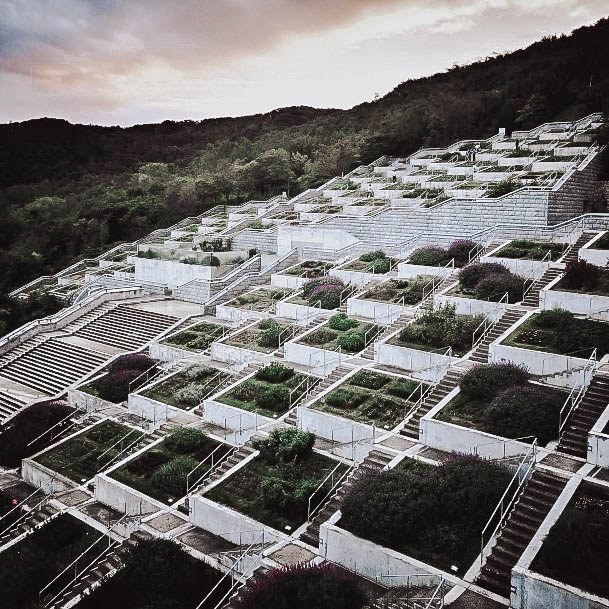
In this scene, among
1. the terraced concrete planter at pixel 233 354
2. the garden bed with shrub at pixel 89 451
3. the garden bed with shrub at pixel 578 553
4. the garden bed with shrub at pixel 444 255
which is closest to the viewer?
Result: the garden bed with shrub at pixel 578 553

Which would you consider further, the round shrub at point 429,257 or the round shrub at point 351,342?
the round shrub at point 429,257

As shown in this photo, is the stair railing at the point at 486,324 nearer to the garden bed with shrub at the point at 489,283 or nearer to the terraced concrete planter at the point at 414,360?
the garden bed with shrub at the point at 489,283

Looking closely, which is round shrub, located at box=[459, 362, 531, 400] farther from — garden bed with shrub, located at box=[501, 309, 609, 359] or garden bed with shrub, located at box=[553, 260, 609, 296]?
garden bed with shrub, located at box=[553, 260, 609, 296]

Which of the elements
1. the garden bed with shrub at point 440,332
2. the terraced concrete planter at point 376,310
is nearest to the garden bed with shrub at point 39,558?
the garden bed with shrub at point 440,332

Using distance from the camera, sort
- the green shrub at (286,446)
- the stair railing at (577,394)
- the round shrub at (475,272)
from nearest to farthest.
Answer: the stair railing at (577,394) → the green shrub at (286,446) → the round shrub at (475,272)

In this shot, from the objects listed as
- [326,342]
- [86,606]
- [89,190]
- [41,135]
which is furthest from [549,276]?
[41,135]

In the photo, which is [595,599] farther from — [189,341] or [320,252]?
[320,252]

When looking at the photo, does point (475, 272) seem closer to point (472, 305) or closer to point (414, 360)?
point (472, 305)
